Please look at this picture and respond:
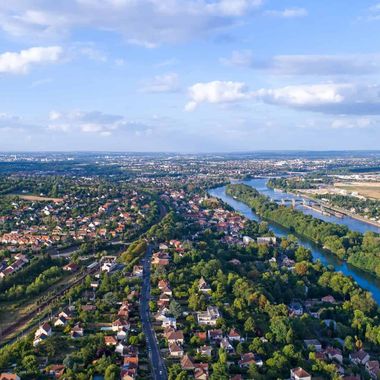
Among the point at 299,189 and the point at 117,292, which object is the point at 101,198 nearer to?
the point at 117,292

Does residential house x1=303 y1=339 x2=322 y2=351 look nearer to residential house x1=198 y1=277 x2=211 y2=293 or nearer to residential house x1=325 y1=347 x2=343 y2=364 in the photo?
residential house x1=325 y1=347 x2=343 y2=364

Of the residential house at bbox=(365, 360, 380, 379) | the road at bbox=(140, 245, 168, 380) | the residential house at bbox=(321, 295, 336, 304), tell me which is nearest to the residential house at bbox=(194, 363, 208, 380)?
the road at bbox=(140, 245, 168, 380)

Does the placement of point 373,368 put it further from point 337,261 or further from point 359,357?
point 337,261

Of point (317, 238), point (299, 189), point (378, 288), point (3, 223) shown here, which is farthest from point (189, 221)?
point (299, 189)

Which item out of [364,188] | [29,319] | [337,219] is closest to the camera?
[29,319]

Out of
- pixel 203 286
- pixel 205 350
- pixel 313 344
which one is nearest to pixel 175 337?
pixel 205 350

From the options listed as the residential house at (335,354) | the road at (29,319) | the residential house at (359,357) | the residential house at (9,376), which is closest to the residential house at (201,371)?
the residential house at (335,354)

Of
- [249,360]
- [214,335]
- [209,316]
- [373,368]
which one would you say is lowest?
[373,368]
